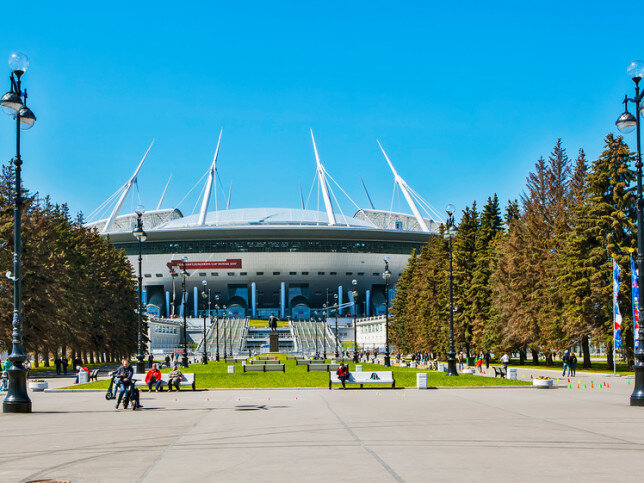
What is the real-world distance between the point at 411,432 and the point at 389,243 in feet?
429

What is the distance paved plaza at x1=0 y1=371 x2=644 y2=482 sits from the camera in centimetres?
902

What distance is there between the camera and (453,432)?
13.0 m

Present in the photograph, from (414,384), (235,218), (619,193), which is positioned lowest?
(414,384)

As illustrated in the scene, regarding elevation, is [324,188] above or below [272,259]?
above

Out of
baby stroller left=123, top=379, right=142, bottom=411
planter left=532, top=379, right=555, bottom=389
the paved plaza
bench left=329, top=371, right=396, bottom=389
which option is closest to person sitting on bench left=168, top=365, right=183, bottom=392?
the paved plaza

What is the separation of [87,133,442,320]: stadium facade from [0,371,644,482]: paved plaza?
115 metres

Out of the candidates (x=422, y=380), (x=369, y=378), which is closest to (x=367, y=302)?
(x=369, y=378)

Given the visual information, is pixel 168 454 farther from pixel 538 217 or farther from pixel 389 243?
pixel 389 243

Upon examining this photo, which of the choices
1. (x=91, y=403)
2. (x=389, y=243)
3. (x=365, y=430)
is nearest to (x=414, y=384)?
(x=91, y=403)

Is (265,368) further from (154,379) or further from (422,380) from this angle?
(422,380)

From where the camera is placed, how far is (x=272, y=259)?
14200cm

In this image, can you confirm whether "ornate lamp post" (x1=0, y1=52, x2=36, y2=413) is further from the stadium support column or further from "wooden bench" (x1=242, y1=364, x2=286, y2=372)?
the stadium support column

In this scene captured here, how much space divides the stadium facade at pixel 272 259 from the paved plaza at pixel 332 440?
4520 inches

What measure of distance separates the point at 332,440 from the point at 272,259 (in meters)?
130
